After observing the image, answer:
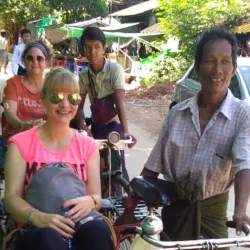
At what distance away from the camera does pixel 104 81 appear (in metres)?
4.62

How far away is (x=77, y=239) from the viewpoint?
2.59 m

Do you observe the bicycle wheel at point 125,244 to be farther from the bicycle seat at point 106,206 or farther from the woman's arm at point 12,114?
the woman's arm at point 12,114

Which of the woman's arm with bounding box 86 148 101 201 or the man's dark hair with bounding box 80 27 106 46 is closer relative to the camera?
the woman's arm with bounding box 86 148 101 201

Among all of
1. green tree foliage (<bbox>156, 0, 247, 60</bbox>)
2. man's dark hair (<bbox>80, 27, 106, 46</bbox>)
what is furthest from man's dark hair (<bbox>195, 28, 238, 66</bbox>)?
green tree foliage (<bbox>156, 0, 247, 60</bbox>)

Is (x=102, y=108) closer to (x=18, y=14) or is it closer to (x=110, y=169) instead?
(x=110, y=169)

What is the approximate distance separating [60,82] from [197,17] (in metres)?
14.5

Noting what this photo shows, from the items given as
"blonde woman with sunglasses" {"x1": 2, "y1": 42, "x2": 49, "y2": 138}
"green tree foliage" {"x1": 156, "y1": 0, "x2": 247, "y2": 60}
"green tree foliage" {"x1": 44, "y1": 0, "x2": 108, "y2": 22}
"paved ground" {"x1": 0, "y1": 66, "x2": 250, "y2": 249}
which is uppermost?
"green tree foliage" {"x1": 44, "y1": 0, "x2": 108, "y2": 22}

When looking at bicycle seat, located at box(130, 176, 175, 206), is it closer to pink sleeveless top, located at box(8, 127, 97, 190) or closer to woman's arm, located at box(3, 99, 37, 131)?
pink sleeveless top, located at box(8, 127, 97, 190)

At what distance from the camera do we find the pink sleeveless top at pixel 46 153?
2.80m

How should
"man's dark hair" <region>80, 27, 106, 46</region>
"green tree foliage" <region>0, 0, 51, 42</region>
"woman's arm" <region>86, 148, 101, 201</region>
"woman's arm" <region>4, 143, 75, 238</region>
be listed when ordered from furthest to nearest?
"green tree foliage" <region>0, 0, 51, 42</region> → "man's dark hair" <region>80, 27, 106, 46</region> → "woman's arm" <region>86, 148, 101, 201</region> → "woman's arm" <region>4, 143, 75, 238</region>

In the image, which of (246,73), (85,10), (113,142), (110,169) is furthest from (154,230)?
(85,10)

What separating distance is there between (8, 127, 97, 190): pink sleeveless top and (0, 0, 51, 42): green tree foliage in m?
30.1

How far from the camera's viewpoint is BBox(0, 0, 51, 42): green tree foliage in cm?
3347

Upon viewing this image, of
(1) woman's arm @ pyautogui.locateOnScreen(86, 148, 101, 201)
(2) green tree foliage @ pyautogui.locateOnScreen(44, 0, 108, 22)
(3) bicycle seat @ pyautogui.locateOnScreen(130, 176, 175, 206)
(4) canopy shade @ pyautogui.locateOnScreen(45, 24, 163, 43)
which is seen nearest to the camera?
(3) bicycle seat @ pyautogui.locateOnScreen(130, 176, 175, 206)
